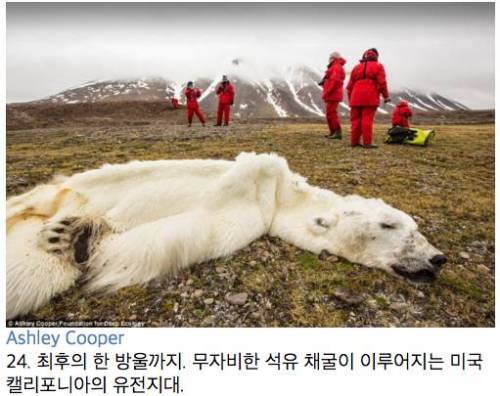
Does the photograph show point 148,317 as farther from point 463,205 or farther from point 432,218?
point 463,205

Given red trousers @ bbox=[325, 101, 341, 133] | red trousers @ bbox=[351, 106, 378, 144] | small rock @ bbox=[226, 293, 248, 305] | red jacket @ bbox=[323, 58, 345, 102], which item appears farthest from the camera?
red trousers @ bbox=[325, 101, 341, 133]

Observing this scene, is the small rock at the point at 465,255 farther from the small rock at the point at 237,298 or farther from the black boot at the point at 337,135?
the black boot at the point at 337,135

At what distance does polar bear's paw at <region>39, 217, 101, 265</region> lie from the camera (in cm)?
351

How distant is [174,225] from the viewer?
3703 mm

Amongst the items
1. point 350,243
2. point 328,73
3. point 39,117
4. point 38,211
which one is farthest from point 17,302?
point 39,117

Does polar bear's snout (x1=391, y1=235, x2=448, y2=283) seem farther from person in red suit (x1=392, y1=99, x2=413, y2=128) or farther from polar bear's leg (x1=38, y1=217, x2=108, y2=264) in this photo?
person in red suit (x1=392, y1=99, x2=413, y2=128)

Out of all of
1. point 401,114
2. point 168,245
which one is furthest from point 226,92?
point 168,245

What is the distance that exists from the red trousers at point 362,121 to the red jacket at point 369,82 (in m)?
0.18

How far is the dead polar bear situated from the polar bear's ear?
0.04ft

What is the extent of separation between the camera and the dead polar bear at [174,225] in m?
3.32

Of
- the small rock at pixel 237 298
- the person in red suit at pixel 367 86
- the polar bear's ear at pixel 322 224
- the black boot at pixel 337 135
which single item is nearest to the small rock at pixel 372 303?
the polar bear's ear at pixel 322 224

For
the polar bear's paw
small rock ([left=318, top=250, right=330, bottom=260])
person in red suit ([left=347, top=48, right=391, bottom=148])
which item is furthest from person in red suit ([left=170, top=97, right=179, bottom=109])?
small rock ([left=318, top=250, right=330, bottom=260])

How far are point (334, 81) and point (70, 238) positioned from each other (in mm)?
9032

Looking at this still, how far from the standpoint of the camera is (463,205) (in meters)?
5.20
